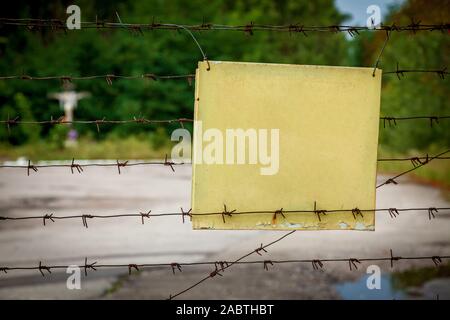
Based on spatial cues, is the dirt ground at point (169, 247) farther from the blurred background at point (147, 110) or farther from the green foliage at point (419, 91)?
the green foliage at point (419, 91)

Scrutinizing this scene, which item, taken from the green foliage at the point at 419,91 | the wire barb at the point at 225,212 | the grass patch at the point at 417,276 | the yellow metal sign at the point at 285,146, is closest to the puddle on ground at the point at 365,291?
the grass patch at the point at 417,276

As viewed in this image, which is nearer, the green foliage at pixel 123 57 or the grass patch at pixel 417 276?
the grass patch at pixel 417 276

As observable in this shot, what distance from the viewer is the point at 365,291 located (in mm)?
5355

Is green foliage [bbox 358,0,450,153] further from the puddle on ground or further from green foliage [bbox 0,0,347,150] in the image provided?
the puddle on ground

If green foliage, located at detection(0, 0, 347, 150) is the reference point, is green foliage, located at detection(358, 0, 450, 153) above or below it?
Answer: below

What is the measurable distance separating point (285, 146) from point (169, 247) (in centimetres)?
463

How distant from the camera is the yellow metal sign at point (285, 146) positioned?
2770 millimetres

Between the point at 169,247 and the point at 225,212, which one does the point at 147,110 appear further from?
the point at 225,212

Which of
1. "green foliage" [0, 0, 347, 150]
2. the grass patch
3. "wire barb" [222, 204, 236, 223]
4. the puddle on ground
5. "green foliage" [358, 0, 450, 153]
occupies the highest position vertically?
"green foliage" [0, 0, 347, 150]

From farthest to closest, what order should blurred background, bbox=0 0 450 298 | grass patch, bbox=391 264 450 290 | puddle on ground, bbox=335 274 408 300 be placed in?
blurred background, bbox=0 0 450 298
grass patch, bbox=391 264 450 290
puddle on ground, bbox=335 274 408 300

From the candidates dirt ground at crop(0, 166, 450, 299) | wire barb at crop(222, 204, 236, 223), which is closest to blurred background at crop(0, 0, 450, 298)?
dirt ground at crop(0, 166, 450, 299)

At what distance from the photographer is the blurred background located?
7387 millimetres

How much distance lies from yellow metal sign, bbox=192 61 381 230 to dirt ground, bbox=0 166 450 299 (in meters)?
2.54

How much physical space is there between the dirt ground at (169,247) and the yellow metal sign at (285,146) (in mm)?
2542
